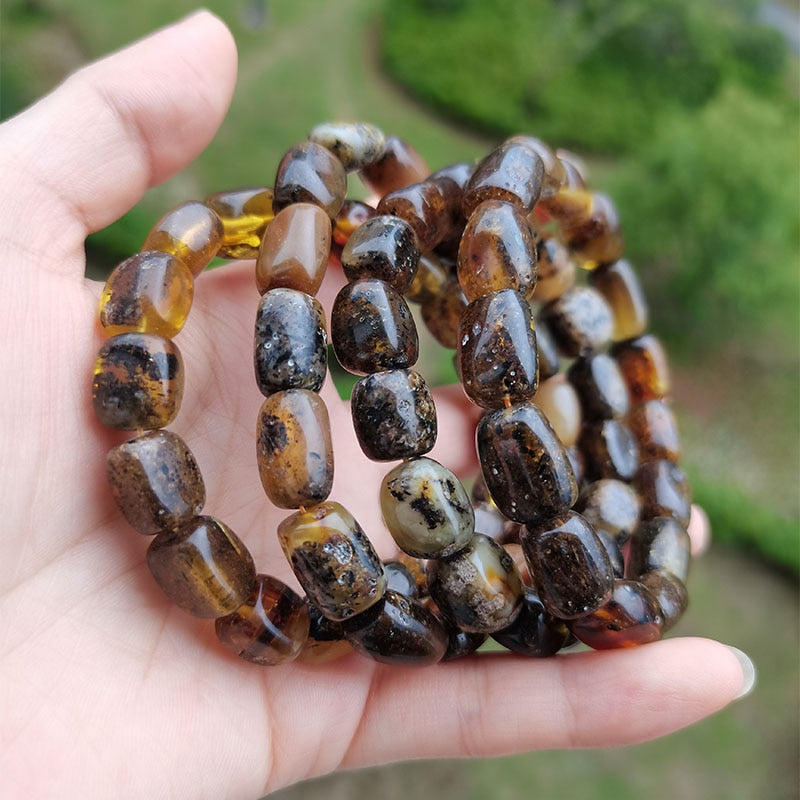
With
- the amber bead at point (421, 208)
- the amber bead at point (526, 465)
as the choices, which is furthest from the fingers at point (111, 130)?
the amber bead at point (526, 465)

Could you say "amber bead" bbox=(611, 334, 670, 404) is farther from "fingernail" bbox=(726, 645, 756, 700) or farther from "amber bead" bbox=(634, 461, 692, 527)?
"fingernail" bbox=(726, 645, 756, 700)

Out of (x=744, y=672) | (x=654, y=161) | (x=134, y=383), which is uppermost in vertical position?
(x=134, y=383)

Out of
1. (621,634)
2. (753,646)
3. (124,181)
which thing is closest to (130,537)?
(124,181)

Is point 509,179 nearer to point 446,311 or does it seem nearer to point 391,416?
point 446,311

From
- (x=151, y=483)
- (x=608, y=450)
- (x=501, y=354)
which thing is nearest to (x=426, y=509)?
(x=501, y=354)

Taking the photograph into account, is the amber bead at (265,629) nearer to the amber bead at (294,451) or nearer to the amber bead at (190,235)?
the amber bead at (294,451)

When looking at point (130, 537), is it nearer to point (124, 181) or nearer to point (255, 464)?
point (255, 464)

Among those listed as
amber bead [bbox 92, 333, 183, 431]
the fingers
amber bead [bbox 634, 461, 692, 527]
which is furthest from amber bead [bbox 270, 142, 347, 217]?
→ amber bead [bbox 634, 461, 692, 527]
